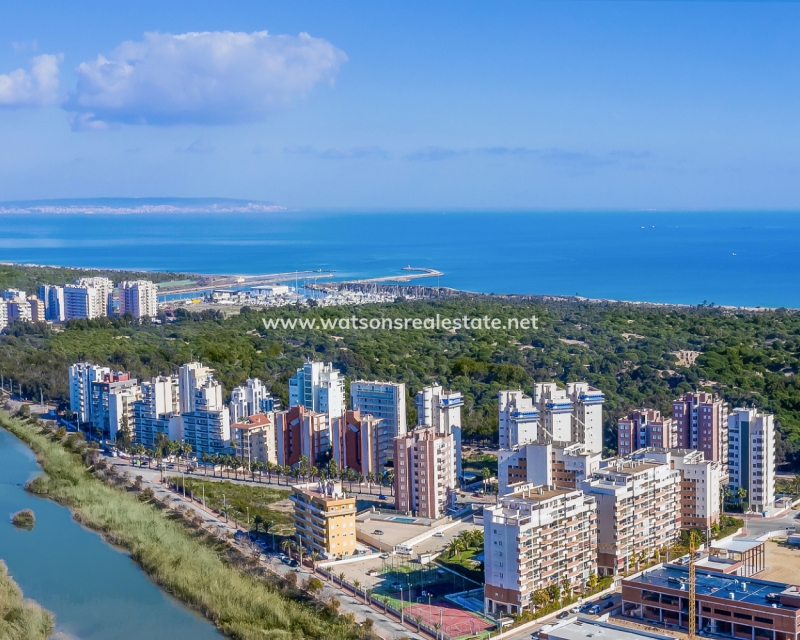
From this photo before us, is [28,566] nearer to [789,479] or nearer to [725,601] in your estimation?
[725,601]

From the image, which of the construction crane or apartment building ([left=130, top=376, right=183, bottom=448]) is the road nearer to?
apartment building ([left=130, top=376, right=183, bottom=448])

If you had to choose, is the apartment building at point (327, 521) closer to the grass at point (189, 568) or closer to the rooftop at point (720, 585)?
the grass at point (189, 568)

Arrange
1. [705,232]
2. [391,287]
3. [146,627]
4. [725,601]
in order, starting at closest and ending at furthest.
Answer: [725,601]
[146,627]
[391,287]
[705,232]

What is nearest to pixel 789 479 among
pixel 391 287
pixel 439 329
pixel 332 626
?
pixel 332 626

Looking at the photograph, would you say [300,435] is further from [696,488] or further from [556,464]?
[696,488]

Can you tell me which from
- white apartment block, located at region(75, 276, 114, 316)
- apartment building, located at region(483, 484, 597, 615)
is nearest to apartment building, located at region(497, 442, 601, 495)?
apartment building, located at region(483, 484, 597, 615)

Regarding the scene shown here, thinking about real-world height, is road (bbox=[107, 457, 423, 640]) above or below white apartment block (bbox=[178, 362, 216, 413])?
below

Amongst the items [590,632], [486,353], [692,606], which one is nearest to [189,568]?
[590,632]
